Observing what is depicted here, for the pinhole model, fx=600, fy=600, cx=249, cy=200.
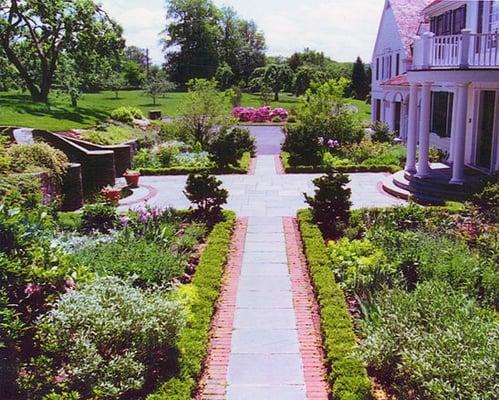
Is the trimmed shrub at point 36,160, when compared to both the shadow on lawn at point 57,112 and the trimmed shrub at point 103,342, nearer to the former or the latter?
the trimmed shrub at point 103,342

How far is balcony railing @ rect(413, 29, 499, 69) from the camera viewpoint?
14.3 metres

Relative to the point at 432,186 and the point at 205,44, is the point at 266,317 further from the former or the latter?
the point at 205,44

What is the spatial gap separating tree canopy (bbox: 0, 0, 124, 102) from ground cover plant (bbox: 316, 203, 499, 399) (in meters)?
26.2

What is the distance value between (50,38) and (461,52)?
26.0 meters

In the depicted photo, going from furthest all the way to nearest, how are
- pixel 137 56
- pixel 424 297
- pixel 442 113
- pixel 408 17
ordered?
pixel 137 56, pixel 408 17, pixel 442 113, pixel 424 297

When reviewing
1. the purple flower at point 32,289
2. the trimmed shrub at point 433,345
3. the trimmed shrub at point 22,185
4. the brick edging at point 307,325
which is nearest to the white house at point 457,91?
the brick edging at point 307,325

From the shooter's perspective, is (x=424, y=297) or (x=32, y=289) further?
(x=424, y=297)

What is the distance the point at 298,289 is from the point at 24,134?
10.6 metres

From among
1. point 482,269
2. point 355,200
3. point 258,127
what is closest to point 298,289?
point 482,269

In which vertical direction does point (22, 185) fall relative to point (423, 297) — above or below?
above

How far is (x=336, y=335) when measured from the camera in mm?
6938

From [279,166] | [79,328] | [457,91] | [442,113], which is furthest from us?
[442,113]

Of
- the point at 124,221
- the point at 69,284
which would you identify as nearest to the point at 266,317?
the point at 69,284

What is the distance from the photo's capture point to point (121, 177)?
19094 millimetres
